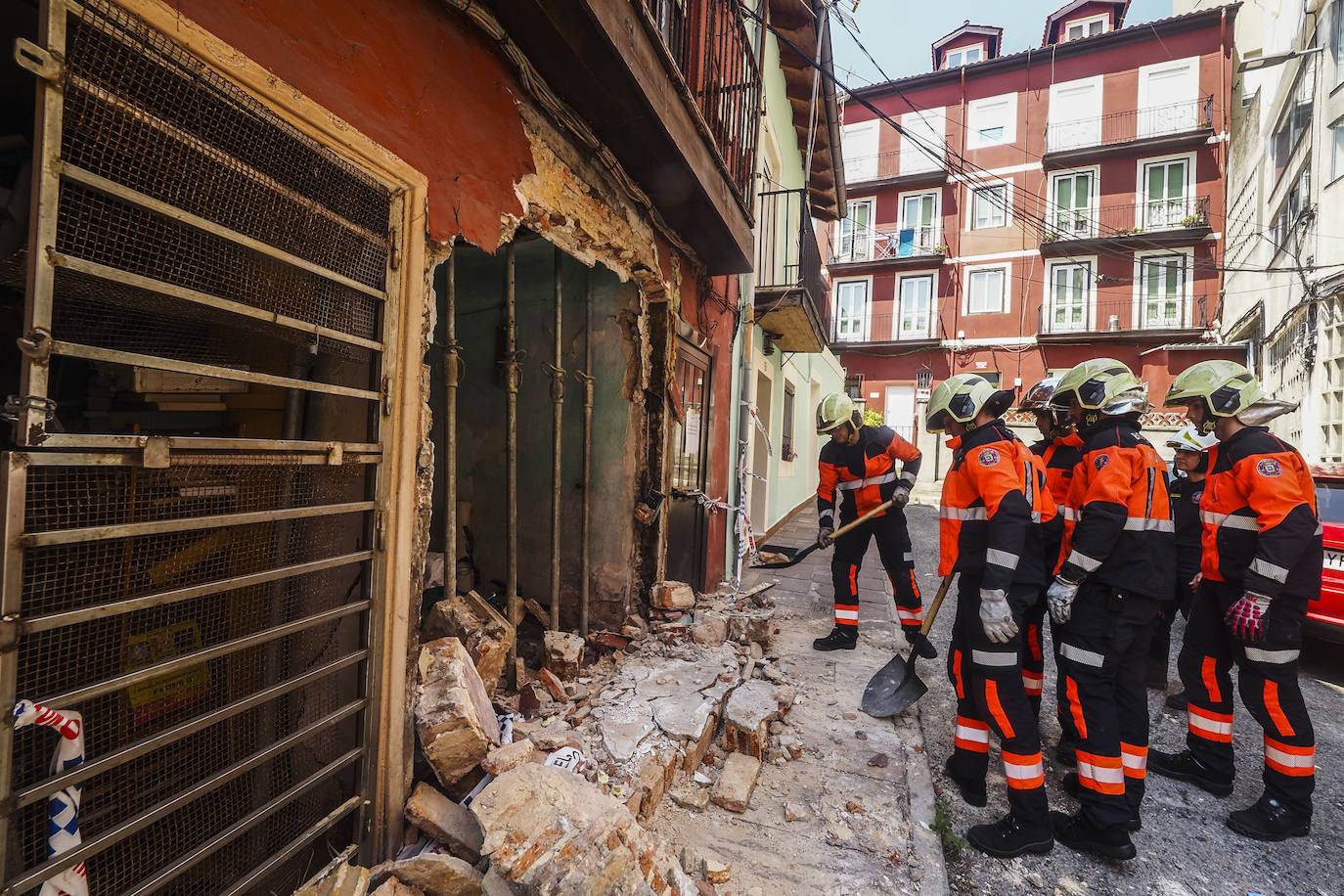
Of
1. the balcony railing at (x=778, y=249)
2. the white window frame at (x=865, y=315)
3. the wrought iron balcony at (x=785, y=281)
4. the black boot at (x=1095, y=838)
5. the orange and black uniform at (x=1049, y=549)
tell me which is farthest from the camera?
the white window frame at (x=865, y=315)

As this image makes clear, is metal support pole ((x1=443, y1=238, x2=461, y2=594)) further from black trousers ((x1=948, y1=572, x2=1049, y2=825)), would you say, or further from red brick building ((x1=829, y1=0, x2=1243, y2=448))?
red brick building ((x1=829, y1=0, x2=1243, y2=448))

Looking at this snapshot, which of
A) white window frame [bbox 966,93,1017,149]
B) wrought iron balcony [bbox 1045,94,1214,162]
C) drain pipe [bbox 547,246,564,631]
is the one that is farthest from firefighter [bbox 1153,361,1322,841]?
white window frame [bbox 966,93,1017,149]

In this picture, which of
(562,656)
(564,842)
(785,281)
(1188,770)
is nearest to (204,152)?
(564,842)

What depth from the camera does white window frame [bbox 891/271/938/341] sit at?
19.5 metres

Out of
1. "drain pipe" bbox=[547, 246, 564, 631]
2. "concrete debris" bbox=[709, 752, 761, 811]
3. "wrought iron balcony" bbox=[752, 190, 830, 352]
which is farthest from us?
"wrought iron balcony" bbox=[752, 190, 830, 352]

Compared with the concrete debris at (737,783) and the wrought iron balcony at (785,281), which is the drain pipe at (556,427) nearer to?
the concrete debris at (737,783)

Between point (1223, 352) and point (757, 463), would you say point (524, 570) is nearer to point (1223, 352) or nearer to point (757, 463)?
point (757, 463)

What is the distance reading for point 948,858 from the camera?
7.92 ft

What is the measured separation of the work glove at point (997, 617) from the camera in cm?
248

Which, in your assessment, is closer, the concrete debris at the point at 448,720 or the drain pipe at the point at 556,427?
the concrete debris at the point at 448,720

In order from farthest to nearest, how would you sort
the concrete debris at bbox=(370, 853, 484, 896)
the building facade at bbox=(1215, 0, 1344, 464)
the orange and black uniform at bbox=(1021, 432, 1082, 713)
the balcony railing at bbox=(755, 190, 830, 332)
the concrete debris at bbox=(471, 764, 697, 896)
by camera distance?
1. the building facade at bbox=(1215, 0, 1344, 464)
2. the balcony railing at bbox=(755, 190, 830, 332)
3. the orange and black uniform at bbox=(1021, 432, 1082, 713)
4. the concrete debris at bbox=(370, 853, 484, 896)
5. the concrete debris at bbox=(471, 764, 697, 896)

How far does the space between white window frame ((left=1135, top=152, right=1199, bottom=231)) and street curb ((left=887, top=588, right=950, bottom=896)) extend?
20586mm

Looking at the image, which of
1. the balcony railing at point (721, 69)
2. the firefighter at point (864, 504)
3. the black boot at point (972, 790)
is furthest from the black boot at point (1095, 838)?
the balcony railing at point (721, 69)

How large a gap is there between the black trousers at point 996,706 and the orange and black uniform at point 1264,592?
3.64 feet
